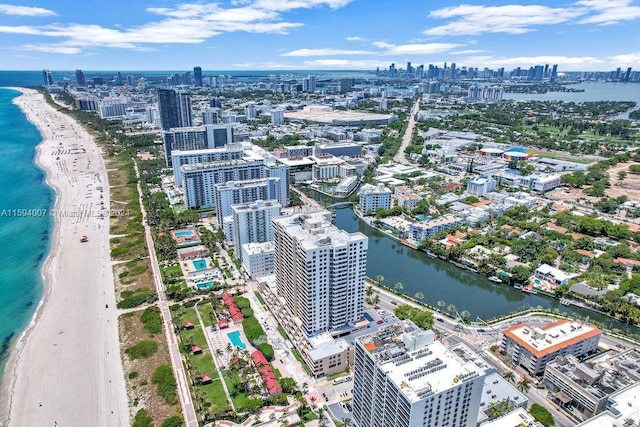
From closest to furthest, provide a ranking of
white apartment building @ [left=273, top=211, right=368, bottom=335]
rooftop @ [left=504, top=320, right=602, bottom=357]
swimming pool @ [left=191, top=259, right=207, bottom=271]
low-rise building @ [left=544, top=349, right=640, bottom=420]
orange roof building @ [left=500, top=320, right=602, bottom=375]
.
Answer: low-rise building @ [left=544, top=349, right=640, bottom=420] < orange roof building @ [left=500, top=320, right=602, bottom=375] < rooftop @ [left=504, top=320, right=602, bottom=357] < white apartment building @ [left=273, top=211, right=368, bottom=335] < swimming pool @ [left=191, top=259, right=207, bottom=271]

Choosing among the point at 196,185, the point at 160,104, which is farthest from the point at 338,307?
the point at 160,104

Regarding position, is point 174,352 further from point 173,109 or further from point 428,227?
point 173,109

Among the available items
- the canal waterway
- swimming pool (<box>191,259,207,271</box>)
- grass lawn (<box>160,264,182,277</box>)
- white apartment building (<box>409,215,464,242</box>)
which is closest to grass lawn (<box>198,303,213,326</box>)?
grass lawn (<box>160,264,182,277</box>)

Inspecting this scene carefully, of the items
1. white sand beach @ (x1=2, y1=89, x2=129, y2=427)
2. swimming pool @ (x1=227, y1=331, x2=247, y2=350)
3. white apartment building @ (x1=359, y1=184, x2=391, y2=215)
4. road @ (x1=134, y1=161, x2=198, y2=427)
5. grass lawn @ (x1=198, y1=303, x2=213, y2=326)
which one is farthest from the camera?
white apartment building @ (x1=359, y1=184, x2=391, y2=215)

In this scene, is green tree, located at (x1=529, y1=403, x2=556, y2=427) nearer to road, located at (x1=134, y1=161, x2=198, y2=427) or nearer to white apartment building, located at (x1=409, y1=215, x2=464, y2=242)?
road, located at (x1=134, y1=161, x2=198, y2=427)

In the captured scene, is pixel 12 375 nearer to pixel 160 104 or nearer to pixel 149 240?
pixel 149 240

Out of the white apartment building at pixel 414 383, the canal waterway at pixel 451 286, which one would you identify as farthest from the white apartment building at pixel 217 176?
the white apartment building at pixel 414 383

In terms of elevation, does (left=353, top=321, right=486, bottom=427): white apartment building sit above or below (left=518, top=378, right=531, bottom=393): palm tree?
above
